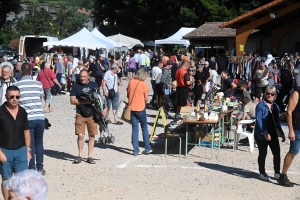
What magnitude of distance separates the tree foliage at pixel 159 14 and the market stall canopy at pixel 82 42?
2046 centimetres

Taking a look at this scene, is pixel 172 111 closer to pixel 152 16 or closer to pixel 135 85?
pixel 135 85

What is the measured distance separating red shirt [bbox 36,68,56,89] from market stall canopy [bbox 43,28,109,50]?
35.3ft

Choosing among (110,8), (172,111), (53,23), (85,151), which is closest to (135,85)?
(85,151)

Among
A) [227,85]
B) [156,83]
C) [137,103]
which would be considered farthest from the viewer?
[156,83]

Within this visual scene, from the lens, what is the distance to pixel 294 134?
8719 mm

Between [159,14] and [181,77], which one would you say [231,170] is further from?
[159,14]

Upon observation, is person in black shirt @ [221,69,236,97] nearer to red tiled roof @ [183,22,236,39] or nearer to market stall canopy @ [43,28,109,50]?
market stall canopy @ [43,28,109,50]

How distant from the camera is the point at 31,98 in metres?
8.90

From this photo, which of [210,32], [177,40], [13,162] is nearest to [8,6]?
[177,40]

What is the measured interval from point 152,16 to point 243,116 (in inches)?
1840

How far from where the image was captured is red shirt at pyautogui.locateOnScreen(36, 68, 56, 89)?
57.1ft

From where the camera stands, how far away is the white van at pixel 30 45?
35841 millimetres

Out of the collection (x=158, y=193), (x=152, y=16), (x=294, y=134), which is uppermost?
(x=152, y=16)

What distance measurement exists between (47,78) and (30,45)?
2040cm
